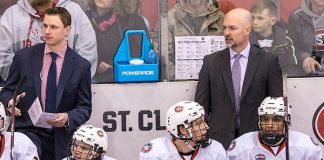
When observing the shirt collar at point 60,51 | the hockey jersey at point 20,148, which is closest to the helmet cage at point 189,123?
the hockey jersey at point 20,148

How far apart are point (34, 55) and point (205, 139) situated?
152 centimetres

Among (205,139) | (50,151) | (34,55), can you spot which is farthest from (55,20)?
(205,139)

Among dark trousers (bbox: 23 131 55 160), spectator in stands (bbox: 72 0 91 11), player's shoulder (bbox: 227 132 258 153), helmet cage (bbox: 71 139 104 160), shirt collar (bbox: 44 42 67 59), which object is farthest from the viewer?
spectator in stands (bbox: 72 0 91 11)

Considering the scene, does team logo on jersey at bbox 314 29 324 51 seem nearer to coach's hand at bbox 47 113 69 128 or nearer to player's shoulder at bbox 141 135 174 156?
player's shoulder at bbox 141 135 174 156

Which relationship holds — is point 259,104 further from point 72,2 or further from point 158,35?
point 72,2

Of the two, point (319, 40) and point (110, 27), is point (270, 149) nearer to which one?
point (319, 40)

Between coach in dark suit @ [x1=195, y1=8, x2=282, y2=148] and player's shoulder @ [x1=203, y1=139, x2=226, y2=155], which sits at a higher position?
coach in dark suit @ [x1=195, y1=8, x2=282, y2=148]

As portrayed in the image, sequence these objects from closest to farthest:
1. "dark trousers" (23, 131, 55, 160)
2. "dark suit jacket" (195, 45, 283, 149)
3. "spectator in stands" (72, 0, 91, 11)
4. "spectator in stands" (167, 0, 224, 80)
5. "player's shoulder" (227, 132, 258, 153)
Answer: "player's shoulder" (227, 132, 258, 153) → "dark trousers" (23, 131, 55, 160) → "dark suit jacket" (195, 45, 283, 149) → "spectator in stands" (72, 0, 91, 11) → "spectator in stands" (167, 0, 224, 80)

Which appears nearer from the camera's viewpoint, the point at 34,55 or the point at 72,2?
the point at 34,55

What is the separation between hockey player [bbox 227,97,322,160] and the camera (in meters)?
6.78

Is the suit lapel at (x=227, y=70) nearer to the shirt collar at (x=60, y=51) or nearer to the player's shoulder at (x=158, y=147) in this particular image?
the player's shoulder at (x=158, y=147)

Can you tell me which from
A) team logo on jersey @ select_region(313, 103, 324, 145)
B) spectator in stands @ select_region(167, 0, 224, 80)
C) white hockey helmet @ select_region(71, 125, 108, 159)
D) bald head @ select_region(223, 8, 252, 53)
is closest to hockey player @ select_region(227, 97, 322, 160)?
bald head @ select_region(223, 8, 252, 53)

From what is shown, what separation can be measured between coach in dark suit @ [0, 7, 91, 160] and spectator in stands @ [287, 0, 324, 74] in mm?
1842

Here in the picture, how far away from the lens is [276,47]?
A: 320 inches
